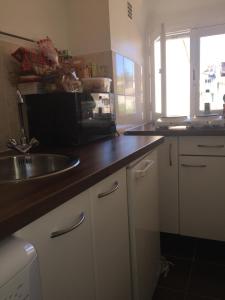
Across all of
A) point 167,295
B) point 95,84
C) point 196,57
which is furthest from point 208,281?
point 196,57

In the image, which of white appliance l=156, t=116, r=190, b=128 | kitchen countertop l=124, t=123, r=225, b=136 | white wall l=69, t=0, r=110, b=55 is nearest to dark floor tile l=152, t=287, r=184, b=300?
kitchen countertop l=124, t=123, r=225, b=136

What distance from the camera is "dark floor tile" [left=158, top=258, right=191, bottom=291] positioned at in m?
1.64

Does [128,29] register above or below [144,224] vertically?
above

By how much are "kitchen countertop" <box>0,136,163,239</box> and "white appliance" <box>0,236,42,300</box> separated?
1.2 inches

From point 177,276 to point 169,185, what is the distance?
607 millimetres

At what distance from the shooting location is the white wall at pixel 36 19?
4.49 feet

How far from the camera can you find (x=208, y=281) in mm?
1646

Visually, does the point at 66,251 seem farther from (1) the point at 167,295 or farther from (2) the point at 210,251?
(2) the point at 210,251

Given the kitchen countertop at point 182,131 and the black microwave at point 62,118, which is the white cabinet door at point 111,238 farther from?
the kitchen countertop at point 182,131

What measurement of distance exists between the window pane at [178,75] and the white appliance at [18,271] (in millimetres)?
2272

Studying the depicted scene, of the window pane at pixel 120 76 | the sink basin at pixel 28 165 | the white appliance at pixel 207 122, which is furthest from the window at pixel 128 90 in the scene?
the sink basin at pixel 28 165

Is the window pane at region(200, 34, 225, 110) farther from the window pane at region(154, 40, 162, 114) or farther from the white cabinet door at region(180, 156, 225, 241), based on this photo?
the white cabinet door at region(180, 156, 225, 241)

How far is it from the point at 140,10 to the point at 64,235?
219 centimetres

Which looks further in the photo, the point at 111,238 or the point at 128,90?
the point at 128,90
